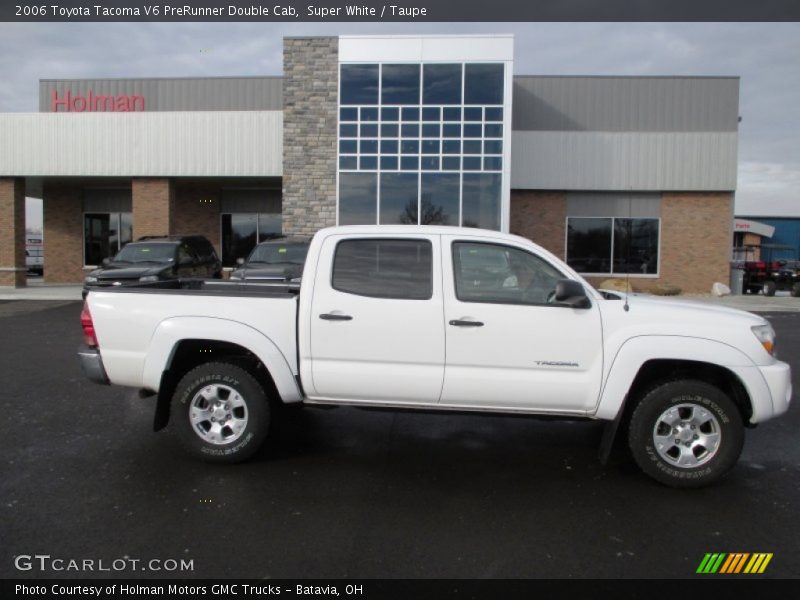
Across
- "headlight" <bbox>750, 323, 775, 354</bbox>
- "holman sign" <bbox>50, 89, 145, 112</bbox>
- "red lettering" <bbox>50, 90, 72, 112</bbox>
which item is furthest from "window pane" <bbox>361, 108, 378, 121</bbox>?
"headlight" <bbox>750, 323, 775, 354</bbox>

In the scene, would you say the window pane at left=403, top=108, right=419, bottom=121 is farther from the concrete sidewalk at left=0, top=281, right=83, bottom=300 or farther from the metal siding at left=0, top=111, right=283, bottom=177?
the concrete sidewalk at left=0, top=281, right=83, bottom=300

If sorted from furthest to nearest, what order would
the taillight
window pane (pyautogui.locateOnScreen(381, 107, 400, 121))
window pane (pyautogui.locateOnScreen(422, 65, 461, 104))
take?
window pane (pyautogui.locateOnScreen(381, 107, 400, 121)), window pane (pyautogui.locateOnScreen(422, 65, 461, 104)), the taillight

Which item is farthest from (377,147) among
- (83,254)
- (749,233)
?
(749,233)

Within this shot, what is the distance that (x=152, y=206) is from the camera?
23469 millimetres

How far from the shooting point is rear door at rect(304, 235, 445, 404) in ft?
15.5

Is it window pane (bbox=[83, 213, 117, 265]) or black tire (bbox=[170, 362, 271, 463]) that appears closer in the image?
black tire (bbox=[170, 362, 271, 463])

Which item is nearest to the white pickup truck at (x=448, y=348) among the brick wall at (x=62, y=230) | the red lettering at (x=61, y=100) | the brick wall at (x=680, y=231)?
the brick wall at (x=680, y=231)

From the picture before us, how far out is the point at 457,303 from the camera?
4715mm

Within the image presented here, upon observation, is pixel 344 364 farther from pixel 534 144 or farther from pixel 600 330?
pixel 534 144

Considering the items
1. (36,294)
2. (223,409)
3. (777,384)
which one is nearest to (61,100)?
(36,294)

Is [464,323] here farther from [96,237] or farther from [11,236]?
[96,237]

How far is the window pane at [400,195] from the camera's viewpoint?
20.7 m

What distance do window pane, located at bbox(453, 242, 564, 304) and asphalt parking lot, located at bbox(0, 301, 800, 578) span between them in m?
1.35

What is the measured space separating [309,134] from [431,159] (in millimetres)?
4042
